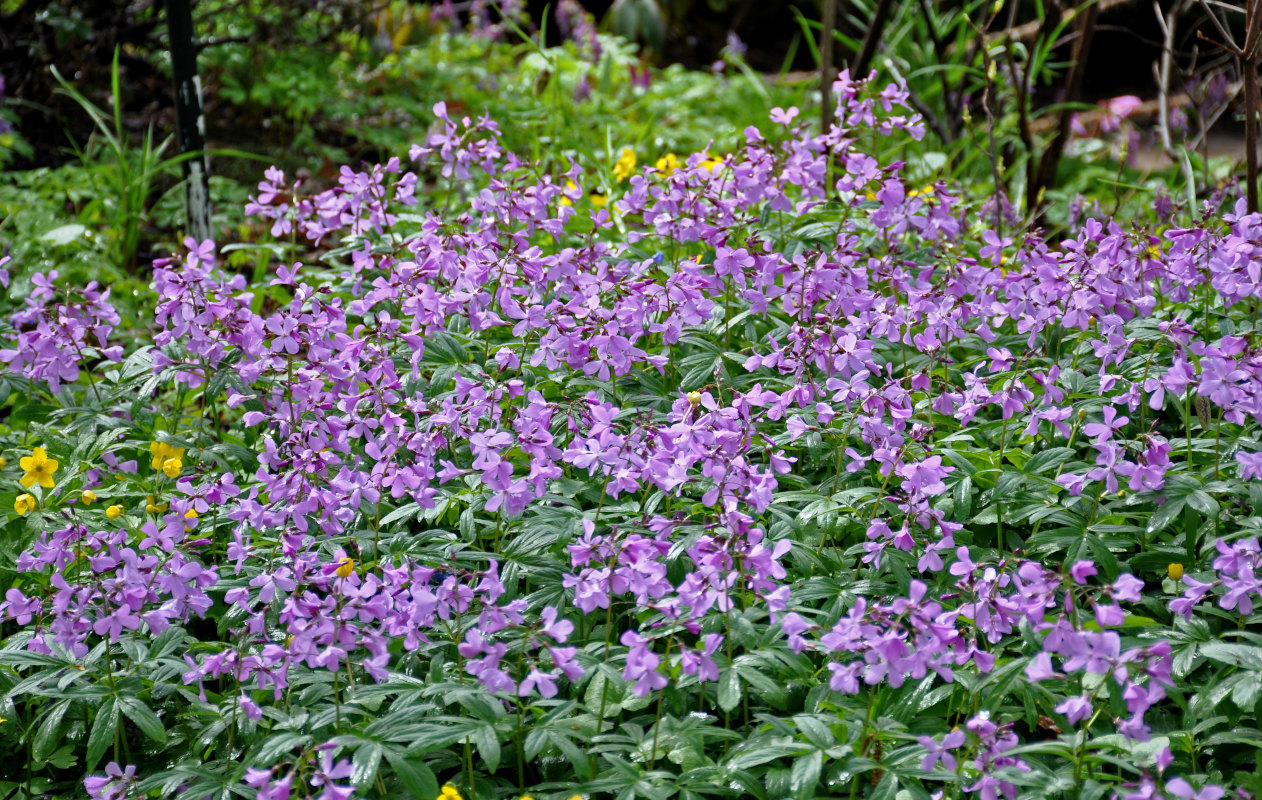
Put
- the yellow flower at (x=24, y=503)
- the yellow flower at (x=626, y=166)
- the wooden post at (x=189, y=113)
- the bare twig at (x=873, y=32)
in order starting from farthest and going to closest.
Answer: the bare twig at (x=873, y=32), the yellow flower at (x=626, y=166), the wooden post at (x=189, y=113), the yellow flower at (x=24, y=503)

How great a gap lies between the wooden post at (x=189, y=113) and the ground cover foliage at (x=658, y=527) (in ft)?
4.00

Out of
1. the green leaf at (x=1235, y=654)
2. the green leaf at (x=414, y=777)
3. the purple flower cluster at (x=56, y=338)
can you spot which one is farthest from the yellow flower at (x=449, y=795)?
the purple flower cluster at (x=56, y=338)

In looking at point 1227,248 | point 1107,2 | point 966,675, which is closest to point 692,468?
point 966,675

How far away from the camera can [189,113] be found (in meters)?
3.97

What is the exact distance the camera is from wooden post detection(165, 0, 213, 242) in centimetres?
383

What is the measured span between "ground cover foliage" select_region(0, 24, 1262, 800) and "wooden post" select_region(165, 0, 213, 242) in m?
1.22

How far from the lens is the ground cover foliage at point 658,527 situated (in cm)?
164

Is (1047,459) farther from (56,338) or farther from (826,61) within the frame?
(826,61)

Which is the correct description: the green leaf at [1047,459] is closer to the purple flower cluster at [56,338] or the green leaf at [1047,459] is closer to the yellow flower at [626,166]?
the purple flower cluster at [56,338]

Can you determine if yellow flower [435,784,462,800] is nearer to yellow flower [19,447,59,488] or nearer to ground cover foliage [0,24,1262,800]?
ground cover foliage [0,24,1262,800]

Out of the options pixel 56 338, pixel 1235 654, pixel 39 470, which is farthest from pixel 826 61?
pixel 39 470

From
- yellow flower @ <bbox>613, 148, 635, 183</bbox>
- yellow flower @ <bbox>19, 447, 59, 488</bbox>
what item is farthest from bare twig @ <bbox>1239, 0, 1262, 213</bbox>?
yellow flower @ <bbox>19, 447, 59, 488</bbox>

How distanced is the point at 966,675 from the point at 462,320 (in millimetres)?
1483

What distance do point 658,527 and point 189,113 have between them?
3.04 m
